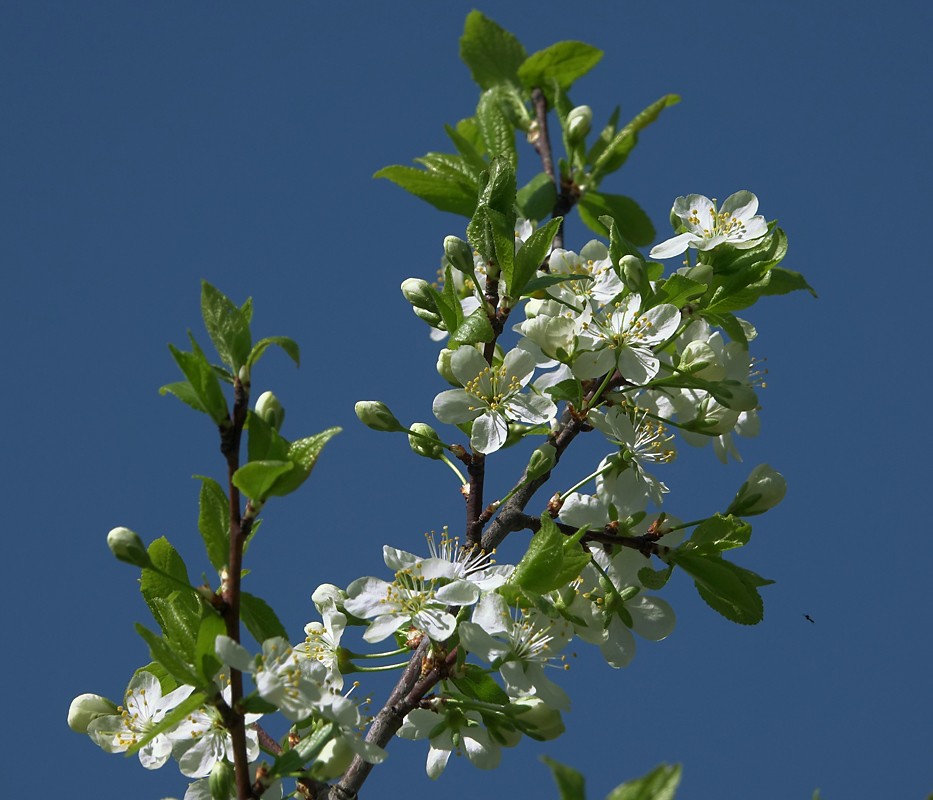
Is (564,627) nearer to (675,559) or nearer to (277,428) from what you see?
(675,559)

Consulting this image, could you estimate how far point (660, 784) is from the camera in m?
1.00

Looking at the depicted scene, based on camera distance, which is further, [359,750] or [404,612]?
[404,612]

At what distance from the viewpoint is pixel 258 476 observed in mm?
1318

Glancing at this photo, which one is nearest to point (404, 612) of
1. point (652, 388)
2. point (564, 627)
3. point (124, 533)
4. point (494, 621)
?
point (494, 621)

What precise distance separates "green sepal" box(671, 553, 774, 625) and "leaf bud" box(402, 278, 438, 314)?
72cm

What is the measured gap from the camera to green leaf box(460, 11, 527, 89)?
2.89 meters

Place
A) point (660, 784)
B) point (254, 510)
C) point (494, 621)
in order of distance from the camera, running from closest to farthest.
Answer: point (660, 784)
point (254, 510)
point (494, 621)

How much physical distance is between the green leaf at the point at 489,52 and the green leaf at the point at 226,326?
1.72m

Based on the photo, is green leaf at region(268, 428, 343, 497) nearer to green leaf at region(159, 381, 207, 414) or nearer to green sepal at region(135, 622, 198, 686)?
green leaf at region(159, 381, 207, 414)

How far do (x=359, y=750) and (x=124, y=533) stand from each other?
1.58 ft

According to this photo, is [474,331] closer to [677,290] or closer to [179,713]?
[677,290]

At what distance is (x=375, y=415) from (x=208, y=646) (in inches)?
24.7

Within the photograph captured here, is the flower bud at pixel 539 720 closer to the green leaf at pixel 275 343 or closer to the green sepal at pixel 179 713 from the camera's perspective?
the green sepal at pixel 179 713

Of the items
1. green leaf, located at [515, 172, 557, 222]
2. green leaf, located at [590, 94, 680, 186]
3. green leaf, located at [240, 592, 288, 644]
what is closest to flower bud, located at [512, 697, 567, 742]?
green leaf, located at [240, 592, 288, 644]
